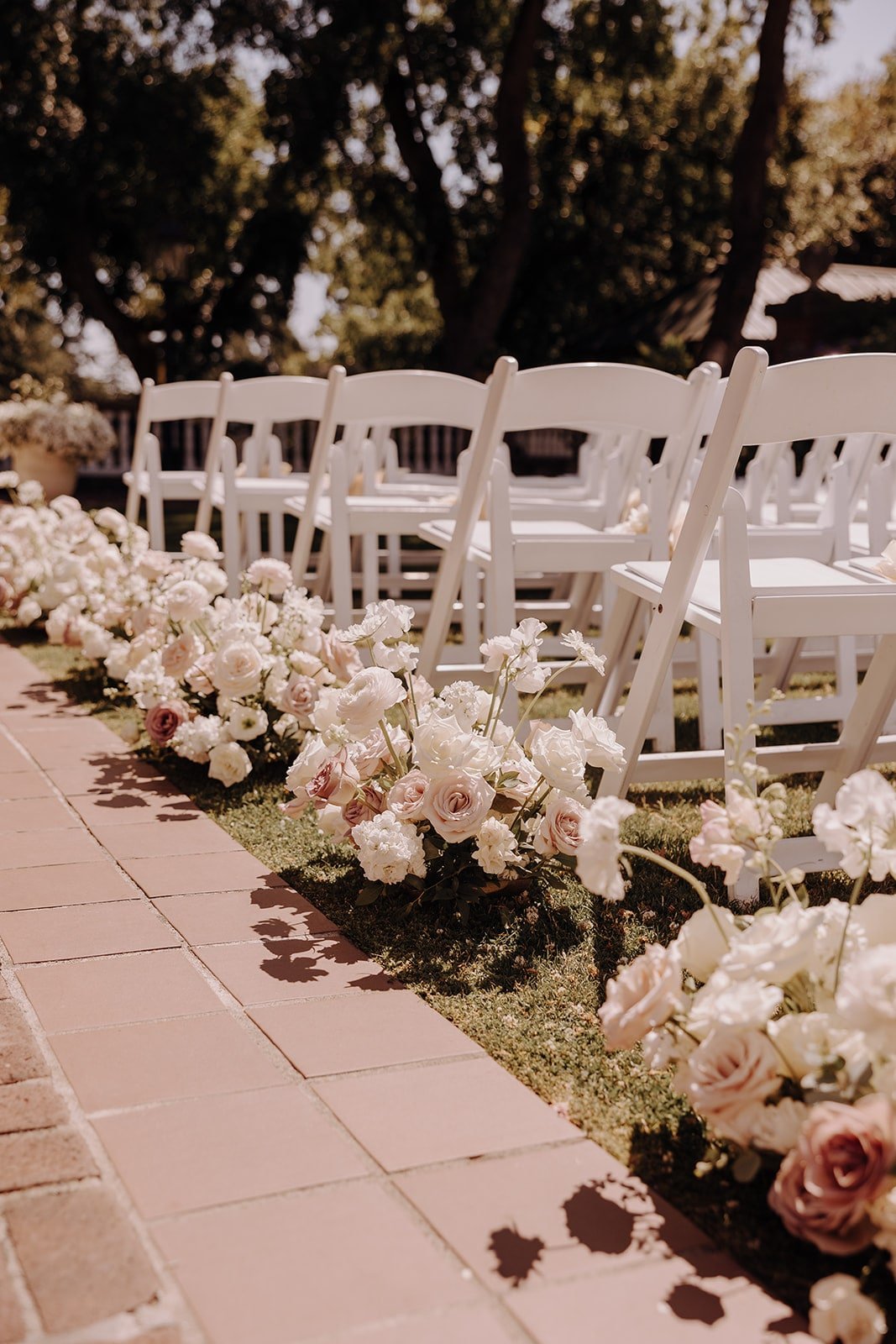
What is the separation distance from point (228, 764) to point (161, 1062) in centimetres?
166

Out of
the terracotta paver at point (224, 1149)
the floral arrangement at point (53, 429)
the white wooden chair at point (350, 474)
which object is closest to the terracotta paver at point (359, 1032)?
the terracotta paver at point (224, 1149)

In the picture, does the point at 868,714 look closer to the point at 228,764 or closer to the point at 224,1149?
the point at 228,764

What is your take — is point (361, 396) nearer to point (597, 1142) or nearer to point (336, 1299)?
point (597, 1142)

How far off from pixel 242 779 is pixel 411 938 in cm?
130

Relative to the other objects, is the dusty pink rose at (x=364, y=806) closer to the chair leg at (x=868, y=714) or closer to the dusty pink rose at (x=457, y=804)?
the dusty pink rose at (x=457, y=804)

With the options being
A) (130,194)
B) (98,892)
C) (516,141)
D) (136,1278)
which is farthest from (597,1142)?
(130,194)

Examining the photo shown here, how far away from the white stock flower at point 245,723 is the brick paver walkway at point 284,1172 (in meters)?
1.05

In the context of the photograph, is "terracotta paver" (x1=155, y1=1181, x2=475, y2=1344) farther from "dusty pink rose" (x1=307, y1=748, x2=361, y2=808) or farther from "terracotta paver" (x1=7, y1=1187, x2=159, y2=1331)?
"dusty pink rose" (x1=307, y1=748, x2=361, y2=808)

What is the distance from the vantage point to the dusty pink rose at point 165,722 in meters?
3.92

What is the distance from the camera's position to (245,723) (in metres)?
3.83

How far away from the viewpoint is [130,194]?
1819 cm

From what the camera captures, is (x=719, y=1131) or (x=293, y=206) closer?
(x=719, y=1131)

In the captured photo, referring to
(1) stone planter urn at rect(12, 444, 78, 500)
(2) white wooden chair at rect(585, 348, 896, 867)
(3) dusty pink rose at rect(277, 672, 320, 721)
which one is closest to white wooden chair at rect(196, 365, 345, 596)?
(3) dusty pink rose at rect(277, 672, 320, 721)

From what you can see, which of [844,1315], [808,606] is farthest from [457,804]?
[844,1315]
